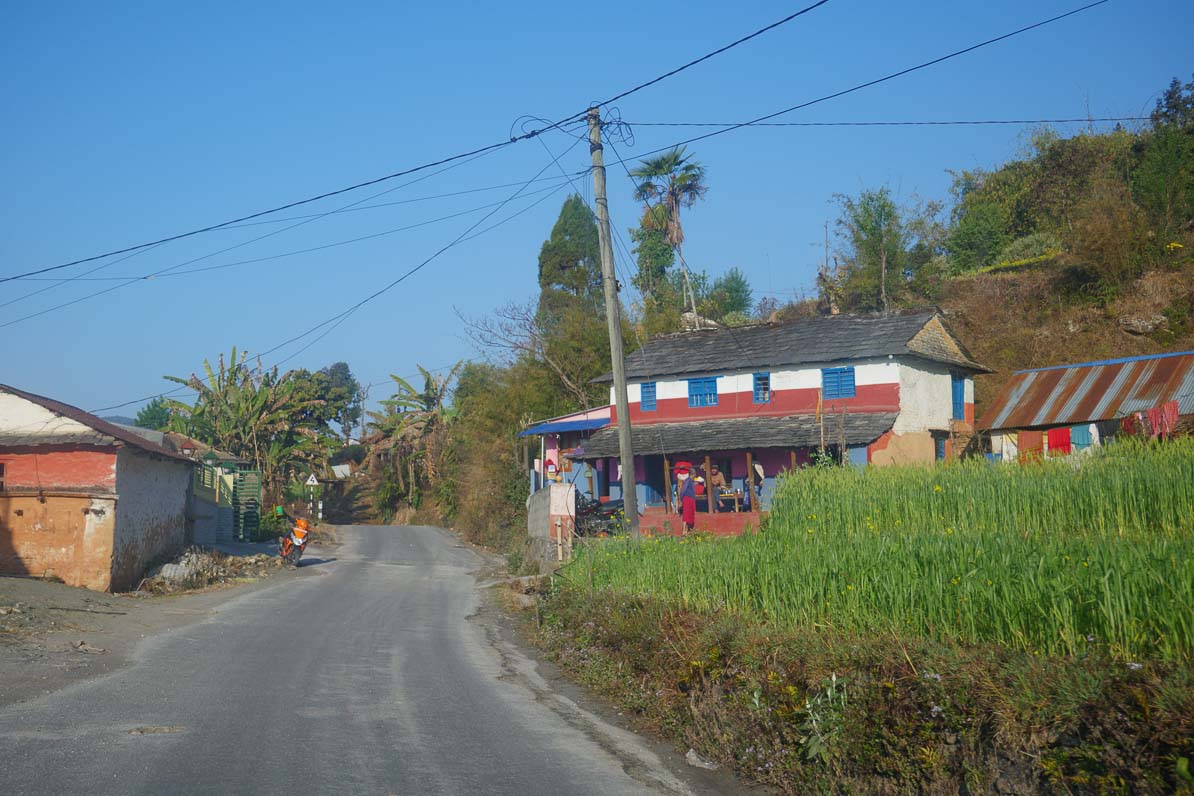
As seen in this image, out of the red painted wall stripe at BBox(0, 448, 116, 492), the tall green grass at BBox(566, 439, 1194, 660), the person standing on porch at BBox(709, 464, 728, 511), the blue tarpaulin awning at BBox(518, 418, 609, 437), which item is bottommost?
the tall green grass at BBox(566, 439, 1194, 660)

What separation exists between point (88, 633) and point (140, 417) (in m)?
93.4

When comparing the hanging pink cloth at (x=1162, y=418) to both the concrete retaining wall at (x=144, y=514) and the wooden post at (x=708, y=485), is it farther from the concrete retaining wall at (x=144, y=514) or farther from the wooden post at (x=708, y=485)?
the concrete retaining wall at (x=144, y=514)

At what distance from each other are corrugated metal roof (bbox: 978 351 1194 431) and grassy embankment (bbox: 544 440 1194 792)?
51.2 feet

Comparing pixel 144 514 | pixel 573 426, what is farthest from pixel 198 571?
pixel 573 426

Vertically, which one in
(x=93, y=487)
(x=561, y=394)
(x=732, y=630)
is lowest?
(x=732, y=630)

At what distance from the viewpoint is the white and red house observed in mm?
31906

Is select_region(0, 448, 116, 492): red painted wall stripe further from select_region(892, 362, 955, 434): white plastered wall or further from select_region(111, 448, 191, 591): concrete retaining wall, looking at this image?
select_region(892, 362, 955, 434): white plastered wall

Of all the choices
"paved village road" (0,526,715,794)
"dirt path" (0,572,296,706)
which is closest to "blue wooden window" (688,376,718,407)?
"dirt path" (0,572,296,706)

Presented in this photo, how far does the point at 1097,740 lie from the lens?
195 inches

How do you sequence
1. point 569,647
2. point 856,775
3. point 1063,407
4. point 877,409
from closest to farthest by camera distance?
1. point 856,775
2. point 569,647
3. point 1063,407
4. point 877,409

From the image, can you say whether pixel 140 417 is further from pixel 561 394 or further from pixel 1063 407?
pixel 1063 407

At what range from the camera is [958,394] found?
35906 millimetres

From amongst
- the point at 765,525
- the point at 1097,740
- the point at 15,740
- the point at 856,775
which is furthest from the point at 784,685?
the point at 765,525

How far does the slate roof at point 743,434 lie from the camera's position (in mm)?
30953
